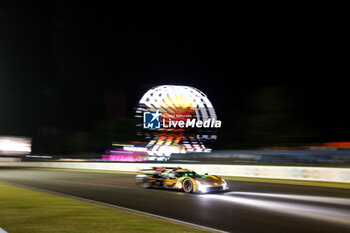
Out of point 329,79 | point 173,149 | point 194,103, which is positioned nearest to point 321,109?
point 329,79

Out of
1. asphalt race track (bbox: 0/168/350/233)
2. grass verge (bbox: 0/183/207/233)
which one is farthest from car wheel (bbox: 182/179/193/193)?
grass verge (bbox: 0/183/207/233)

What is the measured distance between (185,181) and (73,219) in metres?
6.21

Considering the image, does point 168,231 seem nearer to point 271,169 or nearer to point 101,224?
point 101,224

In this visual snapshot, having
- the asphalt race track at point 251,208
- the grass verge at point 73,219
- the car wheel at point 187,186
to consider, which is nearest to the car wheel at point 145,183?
the asphalt race track at point 251,208

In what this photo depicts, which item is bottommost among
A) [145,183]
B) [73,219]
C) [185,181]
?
[73,219]

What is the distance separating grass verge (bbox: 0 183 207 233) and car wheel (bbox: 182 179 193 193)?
4.28m

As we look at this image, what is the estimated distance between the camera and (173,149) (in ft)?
203

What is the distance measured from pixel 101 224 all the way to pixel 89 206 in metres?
2.60

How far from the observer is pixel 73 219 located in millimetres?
7730

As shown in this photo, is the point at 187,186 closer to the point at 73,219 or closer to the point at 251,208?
the point at 251,208

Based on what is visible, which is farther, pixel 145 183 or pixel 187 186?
pixel 145 183

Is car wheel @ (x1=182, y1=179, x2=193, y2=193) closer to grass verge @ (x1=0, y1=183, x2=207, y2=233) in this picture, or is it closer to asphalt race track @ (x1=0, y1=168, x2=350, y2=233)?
asphalt race track @ (x1=0, y1=168, x2=350, y2=233)

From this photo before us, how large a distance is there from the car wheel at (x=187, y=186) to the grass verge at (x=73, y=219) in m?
4.28

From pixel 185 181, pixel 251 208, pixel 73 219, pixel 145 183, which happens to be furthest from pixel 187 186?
pixel 73 219
